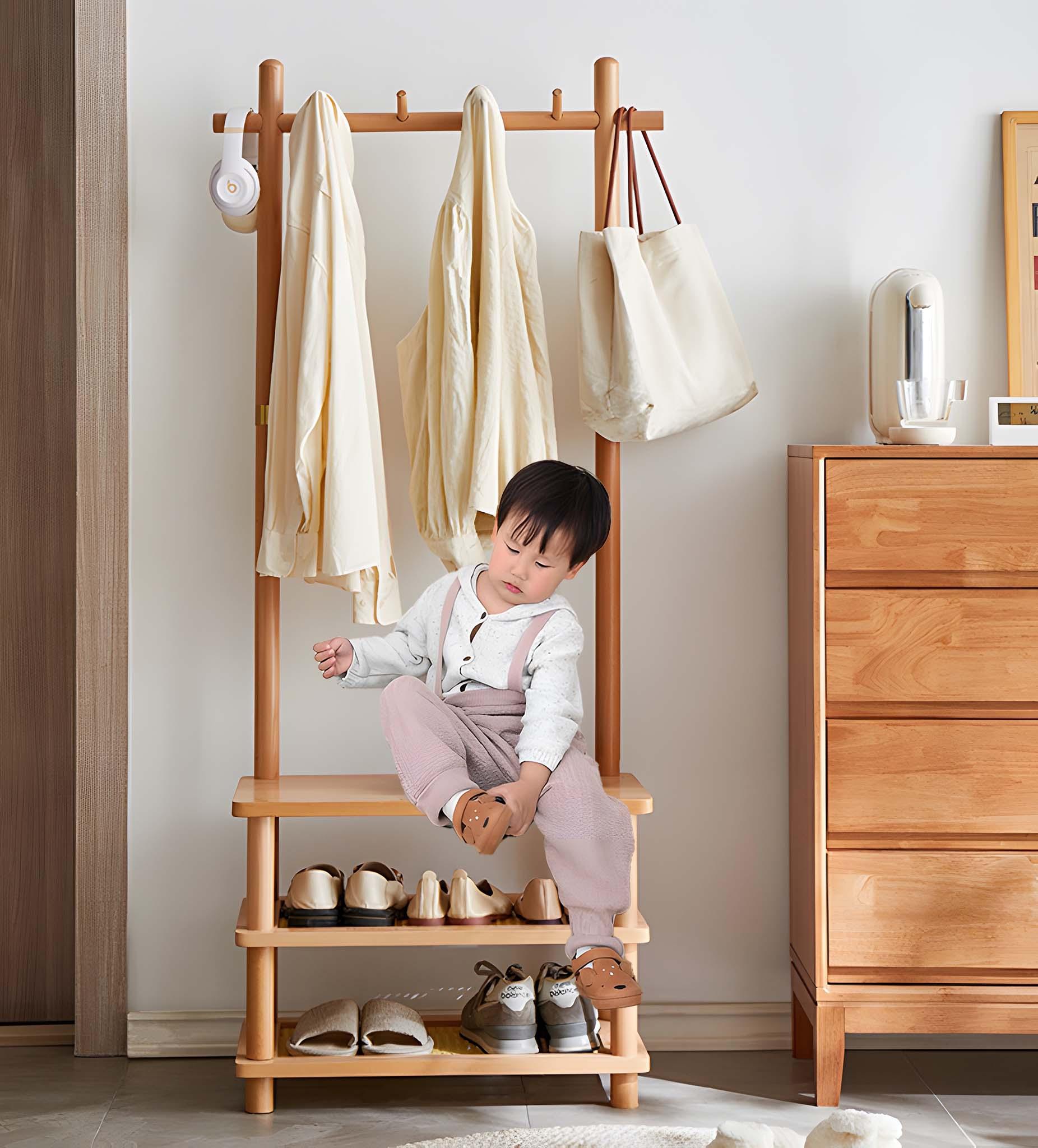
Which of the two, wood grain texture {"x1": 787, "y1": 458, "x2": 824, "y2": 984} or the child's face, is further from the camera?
wood grain texture {"x1": 787, "y1": 458, "x2": 824, "y2": 984}

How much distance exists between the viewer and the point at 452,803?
1669 millimetres

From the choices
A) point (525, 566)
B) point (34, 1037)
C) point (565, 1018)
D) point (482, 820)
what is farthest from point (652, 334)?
point (34, 1037)

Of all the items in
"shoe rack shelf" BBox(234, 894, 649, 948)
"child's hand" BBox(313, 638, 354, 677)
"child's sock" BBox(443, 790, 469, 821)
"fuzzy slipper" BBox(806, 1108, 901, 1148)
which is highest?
"child's hand" BBox(313, 638, 354, 677)

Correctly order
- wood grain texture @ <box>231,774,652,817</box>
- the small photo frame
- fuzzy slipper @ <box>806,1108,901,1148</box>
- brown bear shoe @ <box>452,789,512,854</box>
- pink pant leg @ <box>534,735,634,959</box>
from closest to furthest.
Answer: fuzzy slipper @ <box>806,1108,901,1148</box> < brown bear shoe @ <box>452,789,512,854</box> < pink pant leg @ <box>534,735,634,959</box> < wood grain texture @ <box>231,774,652,817</box> < the small photo frame

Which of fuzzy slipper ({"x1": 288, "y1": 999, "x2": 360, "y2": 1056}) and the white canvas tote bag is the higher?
the white canvas tote bag

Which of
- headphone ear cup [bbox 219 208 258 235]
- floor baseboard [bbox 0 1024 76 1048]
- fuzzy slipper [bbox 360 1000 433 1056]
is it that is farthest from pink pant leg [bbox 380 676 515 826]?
floor baseboard [bbox 0 1024 76 1048]

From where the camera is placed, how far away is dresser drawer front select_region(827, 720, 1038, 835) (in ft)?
6.43

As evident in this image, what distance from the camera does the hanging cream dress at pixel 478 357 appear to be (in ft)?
6.43

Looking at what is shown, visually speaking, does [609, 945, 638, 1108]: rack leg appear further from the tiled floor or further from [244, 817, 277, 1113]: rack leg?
[244, 817, 277, 1113]: rack leg

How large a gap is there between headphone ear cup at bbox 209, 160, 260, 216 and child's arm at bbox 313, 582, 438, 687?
0.71 m

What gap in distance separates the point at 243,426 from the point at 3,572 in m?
0.57

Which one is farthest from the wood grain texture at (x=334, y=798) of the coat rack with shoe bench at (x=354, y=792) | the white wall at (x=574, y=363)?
the white wall at (x=574, y=363)

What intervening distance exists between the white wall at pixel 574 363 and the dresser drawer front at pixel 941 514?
1.12 ft

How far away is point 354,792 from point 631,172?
112 centimetres
